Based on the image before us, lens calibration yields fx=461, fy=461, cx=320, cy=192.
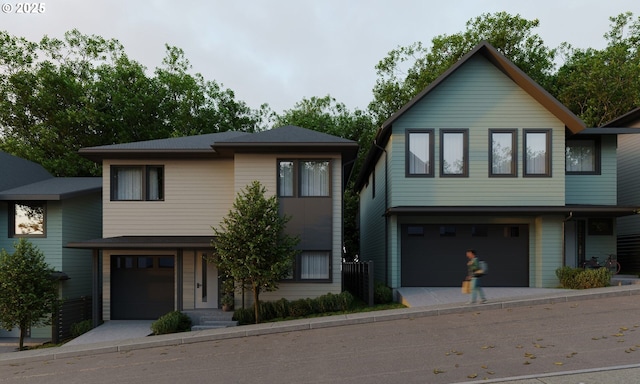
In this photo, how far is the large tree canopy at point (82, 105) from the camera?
30469 millimetres

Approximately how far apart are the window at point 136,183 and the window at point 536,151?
14074 millimetres

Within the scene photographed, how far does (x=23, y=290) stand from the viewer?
15094 mm

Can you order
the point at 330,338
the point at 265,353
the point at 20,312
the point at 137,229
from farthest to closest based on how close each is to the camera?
the point at 137,229 → the point at 20,312 → the point at 330,338 → the point at 265,353

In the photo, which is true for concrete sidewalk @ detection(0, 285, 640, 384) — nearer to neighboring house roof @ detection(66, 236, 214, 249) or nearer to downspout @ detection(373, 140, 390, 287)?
neighboring house roof @ detection(66, 236, 214, 249)

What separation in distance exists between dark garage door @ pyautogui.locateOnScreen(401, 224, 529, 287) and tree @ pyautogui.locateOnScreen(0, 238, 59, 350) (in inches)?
509

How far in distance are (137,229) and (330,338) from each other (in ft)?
32.3

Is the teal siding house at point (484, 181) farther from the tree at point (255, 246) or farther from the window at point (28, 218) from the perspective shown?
the window at point (28, 218)

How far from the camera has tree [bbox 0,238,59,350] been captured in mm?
14859

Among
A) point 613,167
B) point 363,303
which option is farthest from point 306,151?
point 613,167

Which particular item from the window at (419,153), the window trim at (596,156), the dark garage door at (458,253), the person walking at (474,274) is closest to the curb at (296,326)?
the person walking at (474,274)

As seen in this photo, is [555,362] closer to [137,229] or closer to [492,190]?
[492,190]

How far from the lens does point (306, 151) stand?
16859 millimetres

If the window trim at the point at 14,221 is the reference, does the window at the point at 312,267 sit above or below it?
below

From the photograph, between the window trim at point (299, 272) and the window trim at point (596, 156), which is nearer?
the window trim at point (299, 272)
